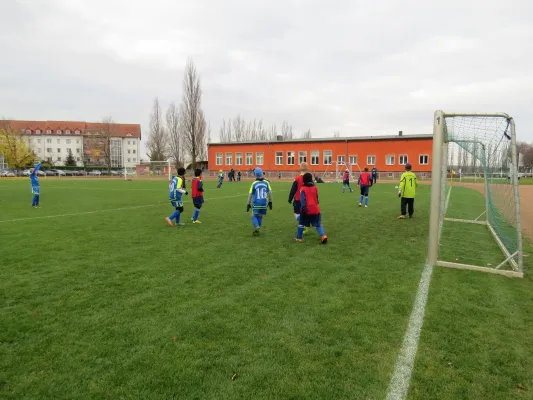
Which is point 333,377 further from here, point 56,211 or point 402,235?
point 56,211

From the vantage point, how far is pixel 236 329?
12.4 ft

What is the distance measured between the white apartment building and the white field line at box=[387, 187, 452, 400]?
100895mm

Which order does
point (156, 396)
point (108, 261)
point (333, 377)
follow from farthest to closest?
1. point (108, 261)
2. point (333, 377)
3. point (156, 396)

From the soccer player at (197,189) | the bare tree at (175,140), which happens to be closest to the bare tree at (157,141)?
the bare tree at (175,140)

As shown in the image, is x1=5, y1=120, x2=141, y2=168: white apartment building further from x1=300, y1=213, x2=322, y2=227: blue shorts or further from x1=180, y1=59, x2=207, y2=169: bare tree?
x1=300, y1=213, x2=322, y2=227: blue shorts

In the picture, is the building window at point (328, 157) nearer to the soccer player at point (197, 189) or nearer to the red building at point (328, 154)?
the red building at point (328, 154)

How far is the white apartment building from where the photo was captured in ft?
321

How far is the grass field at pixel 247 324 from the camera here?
9.34 ft

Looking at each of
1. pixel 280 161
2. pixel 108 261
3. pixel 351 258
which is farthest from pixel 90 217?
pixel 280 161

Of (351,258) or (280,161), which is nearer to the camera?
(351,258)

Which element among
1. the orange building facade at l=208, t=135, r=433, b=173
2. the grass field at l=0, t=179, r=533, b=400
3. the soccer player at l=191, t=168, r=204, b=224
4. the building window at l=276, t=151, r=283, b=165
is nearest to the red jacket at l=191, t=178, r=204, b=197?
the soccer player at l=191, t=168, r=204, b=224

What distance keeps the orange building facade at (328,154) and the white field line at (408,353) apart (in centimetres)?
4460

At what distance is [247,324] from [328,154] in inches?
1999

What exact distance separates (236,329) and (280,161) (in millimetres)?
53721
